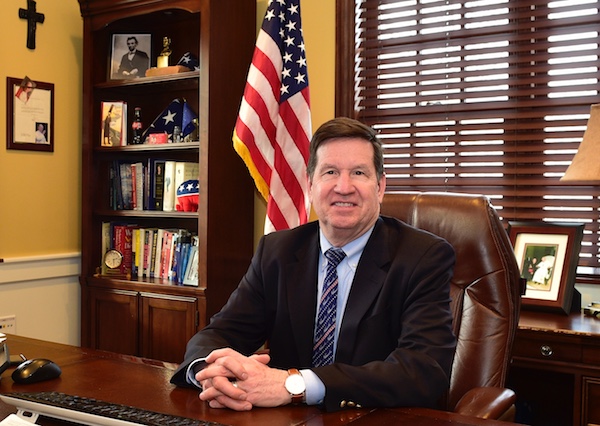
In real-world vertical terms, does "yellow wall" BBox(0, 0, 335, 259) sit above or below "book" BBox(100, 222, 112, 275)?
above

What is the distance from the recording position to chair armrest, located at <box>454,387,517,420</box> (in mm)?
1499

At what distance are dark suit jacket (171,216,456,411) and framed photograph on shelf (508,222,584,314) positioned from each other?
0.89 meters

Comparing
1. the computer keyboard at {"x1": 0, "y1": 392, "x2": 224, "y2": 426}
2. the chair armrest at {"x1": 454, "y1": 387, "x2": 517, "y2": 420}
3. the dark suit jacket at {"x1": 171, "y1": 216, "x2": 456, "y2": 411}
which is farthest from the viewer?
the chair armrest at {"x1": 454, "y1": 387, "x2": 517, "y2": 420}

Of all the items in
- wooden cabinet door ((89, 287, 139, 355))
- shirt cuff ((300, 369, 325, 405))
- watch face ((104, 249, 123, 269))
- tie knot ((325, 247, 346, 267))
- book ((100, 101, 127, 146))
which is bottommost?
wooden cabinet door ((89, 287, 139, 355))

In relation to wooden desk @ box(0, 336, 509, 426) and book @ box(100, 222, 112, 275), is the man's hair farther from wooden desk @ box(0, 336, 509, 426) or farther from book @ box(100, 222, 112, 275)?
book @ box(100, 222, 112, 275)

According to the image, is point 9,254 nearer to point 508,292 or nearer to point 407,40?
point 407,40

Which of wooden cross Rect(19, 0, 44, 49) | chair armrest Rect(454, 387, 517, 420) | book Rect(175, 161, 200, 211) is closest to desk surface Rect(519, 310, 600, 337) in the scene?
chair armrest Rect(454, 387, 517, 420)

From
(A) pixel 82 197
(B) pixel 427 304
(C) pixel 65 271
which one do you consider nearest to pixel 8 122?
(A) pixel 82 197

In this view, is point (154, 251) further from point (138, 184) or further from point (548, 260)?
point (548, 260)

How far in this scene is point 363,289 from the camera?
5.33ft

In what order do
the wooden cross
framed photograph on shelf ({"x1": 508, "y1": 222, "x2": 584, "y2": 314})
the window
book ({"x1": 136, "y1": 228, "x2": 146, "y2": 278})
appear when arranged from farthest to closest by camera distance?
book ({"x1": 136, "y1": 228, "x2": 146, "y2": 278}) < the wooden cross < the window < framed photograph on shelf ({"x1": 508, "y1": 222, "x2": 584, "y2": 314})

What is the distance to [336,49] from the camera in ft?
10.3

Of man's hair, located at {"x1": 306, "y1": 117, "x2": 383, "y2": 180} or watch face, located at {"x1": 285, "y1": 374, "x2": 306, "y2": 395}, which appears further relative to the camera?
man's hair, located at {"x1": 306, "y1": 117, "x2": 383, "y2": 180}

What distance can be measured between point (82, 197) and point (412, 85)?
170 cm
